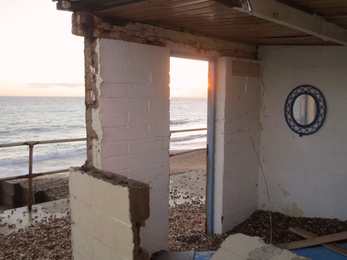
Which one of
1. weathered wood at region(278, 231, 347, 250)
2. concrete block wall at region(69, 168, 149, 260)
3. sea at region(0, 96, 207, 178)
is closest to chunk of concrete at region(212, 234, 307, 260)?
concrete block wall at region(69, 168, 149, 260)

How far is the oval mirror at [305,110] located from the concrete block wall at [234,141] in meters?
0.41

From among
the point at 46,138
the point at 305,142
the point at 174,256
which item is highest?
the point at 305,142

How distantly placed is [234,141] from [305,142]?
88cm

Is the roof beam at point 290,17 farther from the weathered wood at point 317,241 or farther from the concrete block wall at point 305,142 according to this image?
the weathered wood at point 317,241

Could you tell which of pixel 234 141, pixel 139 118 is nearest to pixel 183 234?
pixel 234 141

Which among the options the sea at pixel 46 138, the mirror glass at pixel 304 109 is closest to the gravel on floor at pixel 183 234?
the mirror glass at pixel 304 109

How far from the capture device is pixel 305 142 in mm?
3932

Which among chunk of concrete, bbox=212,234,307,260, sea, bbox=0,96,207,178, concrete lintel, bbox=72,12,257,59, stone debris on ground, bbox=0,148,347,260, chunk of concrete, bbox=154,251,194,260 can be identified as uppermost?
concrete lintel, bbox=72,12,257,59

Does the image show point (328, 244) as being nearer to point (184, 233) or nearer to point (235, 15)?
point (184, 233)

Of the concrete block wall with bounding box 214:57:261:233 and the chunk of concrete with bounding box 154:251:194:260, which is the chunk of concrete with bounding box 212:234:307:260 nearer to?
the chunk of concrete with bounding box 154:251:194:260

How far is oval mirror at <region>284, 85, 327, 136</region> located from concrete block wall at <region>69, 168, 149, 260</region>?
8.77 ft

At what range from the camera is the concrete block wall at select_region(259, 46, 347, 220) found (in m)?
3.67

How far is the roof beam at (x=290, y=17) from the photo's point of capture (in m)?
2.00

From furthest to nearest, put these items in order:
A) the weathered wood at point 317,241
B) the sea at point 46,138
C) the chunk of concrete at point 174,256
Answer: the sea at point 46,138 < the weathered wood at point 317,241 < the chunk of concrete at point 174,256
